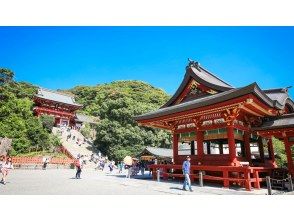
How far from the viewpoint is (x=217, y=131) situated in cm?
1466

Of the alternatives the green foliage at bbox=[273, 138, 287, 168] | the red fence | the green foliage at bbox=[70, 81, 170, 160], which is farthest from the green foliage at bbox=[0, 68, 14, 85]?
the green foliage at bbox=[273, 138, 287, 168]

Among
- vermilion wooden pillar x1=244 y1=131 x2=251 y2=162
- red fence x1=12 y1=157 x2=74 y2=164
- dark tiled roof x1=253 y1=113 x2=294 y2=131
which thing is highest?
dark tiled roof x1=253 y1=113 x2=294 y2=131

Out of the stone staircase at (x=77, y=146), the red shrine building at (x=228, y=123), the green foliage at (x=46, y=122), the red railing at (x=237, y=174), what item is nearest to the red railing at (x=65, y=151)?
the stone staircase at (x=77, y=146)

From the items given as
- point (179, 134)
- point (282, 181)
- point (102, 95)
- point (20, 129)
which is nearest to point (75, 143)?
point (20, 129)

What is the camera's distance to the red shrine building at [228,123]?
12609 mm

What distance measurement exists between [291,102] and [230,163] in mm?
7296

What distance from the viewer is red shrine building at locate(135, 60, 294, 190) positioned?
12609 mm

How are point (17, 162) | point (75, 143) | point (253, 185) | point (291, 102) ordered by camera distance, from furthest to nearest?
point (75, 143) → point (17, 162) → point (291, 102) → point (253, 185)

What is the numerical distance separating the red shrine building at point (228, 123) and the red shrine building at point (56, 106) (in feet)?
134

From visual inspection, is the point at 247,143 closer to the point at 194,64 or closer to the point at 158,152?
the point at 194,64

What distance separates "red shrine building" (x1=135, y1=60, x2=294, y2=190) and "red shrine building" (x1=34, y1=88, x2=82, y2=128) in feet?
134

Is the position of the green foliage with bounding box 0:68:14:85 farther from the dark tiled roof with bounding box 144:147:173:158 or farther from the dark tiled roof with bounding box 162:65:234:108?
the dark tiled roof with bounding box 162:65:234:108
